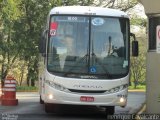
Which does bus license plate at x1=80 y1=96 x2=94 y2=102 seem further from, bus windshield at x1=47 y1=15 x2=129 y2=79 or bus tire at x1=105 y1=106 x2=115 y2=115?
bus tire at x1=105 y1=106 x2=115 y2=115

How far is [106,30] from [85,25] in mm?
686

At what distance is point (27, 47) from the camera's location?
41.8 m

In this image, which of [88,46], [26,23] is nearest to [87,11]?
[88,46]

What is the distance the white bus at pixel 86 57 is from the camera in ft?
51.5

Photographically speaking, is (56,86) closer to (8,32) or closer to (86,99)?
(86,99)

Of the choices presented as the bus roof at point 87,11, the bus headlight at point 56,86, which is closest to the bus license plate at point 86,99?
the bus headlight at point 56,86

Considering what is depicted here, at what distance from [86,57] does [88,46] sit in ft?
1.21

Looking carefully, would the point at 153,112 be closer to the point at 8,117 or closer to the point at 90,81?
the point at 90,81

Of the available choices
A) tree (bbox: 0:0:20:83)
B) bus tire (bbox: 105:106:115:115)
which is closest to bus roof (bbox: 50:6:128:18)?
bus tire (bbox: 105:106:115:115)

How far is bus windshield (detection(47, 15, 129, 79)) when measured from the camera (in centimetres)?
1590

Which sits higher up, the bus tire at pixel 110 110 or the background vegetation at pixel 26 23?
the background vegetation at pixel 26 23

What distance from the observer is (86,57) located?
1602cm

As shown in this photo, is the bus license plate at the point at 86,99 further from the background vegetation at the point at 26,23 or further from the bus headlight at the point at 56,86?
the background vegetation at the point at 26,23

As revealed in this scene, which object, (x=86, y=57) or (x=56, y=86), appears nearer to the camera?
(x=56, y=86)
